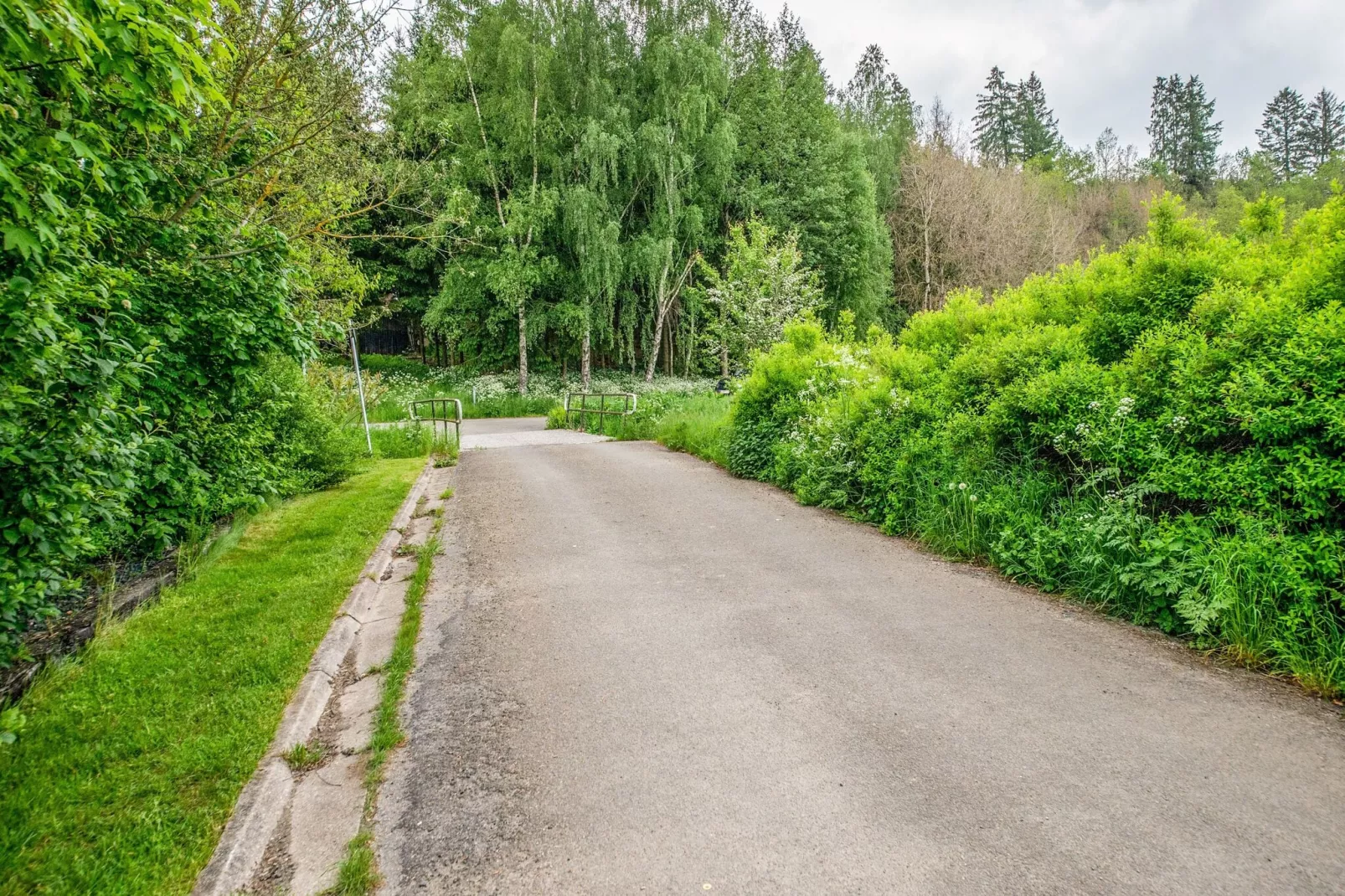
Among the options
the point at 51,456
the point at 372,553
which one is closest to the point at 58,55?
the point at 51,456

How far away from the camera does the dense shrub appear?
13.2 feet

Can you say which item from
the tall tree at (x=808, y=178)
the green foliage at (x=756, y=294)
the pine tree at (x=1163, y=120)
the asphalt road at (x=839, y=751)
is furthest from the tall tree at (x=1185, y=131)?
the asphalt road at (x=839, y=751)

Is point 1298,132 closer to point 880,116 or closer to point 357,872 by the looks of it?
point 880,116

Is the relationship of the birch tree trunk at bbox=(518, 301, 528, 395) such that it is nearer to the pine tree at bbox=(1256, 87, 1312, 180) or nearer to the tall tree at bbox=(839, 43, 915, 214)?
the tall tree at bbox=(839, 43, 915, 214)

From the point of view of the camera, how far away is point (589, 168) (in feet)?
88.1

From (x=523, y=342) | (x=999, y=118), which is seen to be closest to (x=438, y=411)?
(x=523, y=342)

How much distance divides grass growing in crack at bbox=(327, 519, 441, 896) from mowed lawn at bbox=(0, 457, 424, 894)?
503 mm

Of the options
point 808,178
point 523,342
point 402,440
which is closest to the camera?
point 402,440

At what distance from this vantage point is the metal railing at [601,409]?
19.3 metres

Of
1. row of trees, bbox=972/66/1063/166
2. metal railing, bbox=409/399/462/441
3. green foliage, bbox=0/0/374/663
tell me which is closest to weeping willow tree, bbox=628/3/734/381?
metal railing, bbox=409/399/462/441

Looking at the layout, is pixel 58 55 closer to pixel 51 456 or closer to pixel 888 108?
pixel 51 456

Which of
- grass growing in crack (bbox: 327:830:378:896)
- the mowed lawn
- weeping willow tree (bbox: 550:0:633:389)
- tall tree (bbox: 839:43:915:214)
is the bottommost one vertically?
grass growing in crack (bbox: 327:830:378:896)

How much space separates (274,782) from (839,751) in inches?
103

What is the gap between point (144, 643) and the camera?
4262 millimetres
